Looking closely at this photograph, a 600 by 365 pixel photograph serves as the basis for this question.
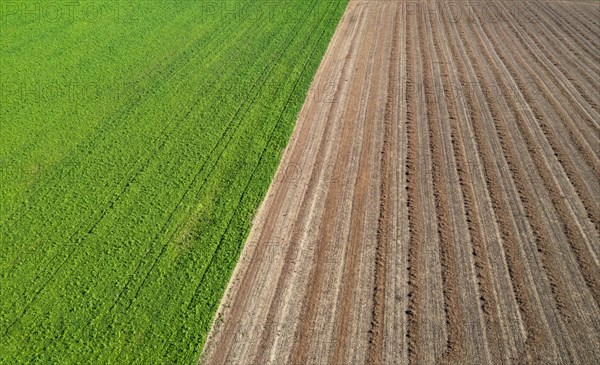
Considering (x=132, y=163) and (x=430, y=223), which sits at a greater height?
(x=132, y=163)

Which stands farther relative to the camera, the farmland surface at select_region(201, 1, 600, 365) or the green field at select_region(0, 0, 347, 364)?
the green field at select_region(0, 0, 347, 364)

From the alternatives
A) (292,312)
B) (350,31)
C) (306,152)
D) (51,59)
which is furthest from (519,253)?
(51,59)

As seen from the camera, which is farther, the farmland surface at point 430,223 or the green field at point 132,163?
the green field at point 132,163

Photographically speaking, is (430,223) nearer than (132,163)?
Yes

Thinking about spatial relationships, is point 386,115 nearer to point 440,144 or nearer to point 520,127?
point 440,144
